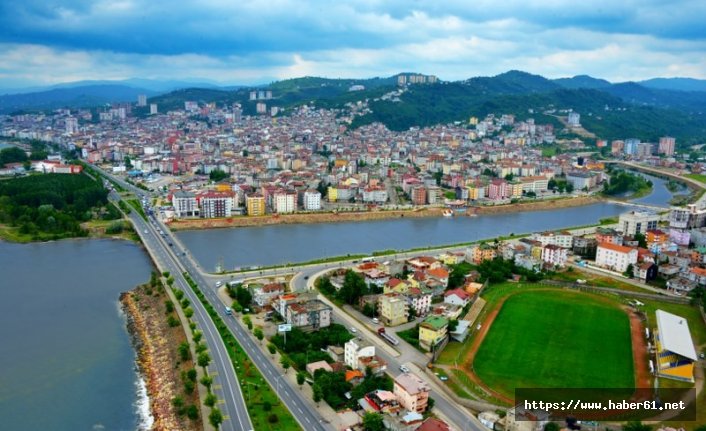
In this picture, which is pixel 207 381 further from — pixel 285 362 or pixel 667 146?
pixel 667 146

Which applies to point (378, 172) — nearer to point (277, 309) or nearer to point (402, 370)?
point (277, 309)

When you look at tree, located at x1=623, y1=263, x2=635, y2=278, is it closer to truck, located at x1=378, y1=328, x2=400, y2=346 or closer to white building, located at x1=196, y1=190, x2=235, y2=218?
truck, located at x1=378, y1=328, x2=400, y2=346

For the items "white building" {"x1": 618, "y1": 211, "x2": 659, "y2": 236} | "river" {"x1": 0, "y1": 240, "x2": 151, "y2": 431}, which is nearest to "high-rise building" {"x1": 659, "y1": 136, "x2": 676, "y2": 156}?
"white building" {"x1": 618, "y1": 211, "x2": 659, "y2": 236}

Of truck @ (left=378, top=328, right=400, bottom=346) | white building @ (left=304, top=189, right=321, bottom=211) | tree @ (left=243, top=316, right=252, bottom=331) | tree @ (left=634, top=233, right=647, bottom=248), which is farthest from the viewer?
white building @ (left=304, top=189, right=321, bottom=211)

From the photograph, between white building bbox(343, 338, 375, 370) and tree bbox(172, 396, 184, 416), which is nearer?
tree bbox(172, 396, 184, 416)

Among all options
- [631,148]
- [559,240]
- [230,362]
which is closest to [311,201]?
[559,240]
